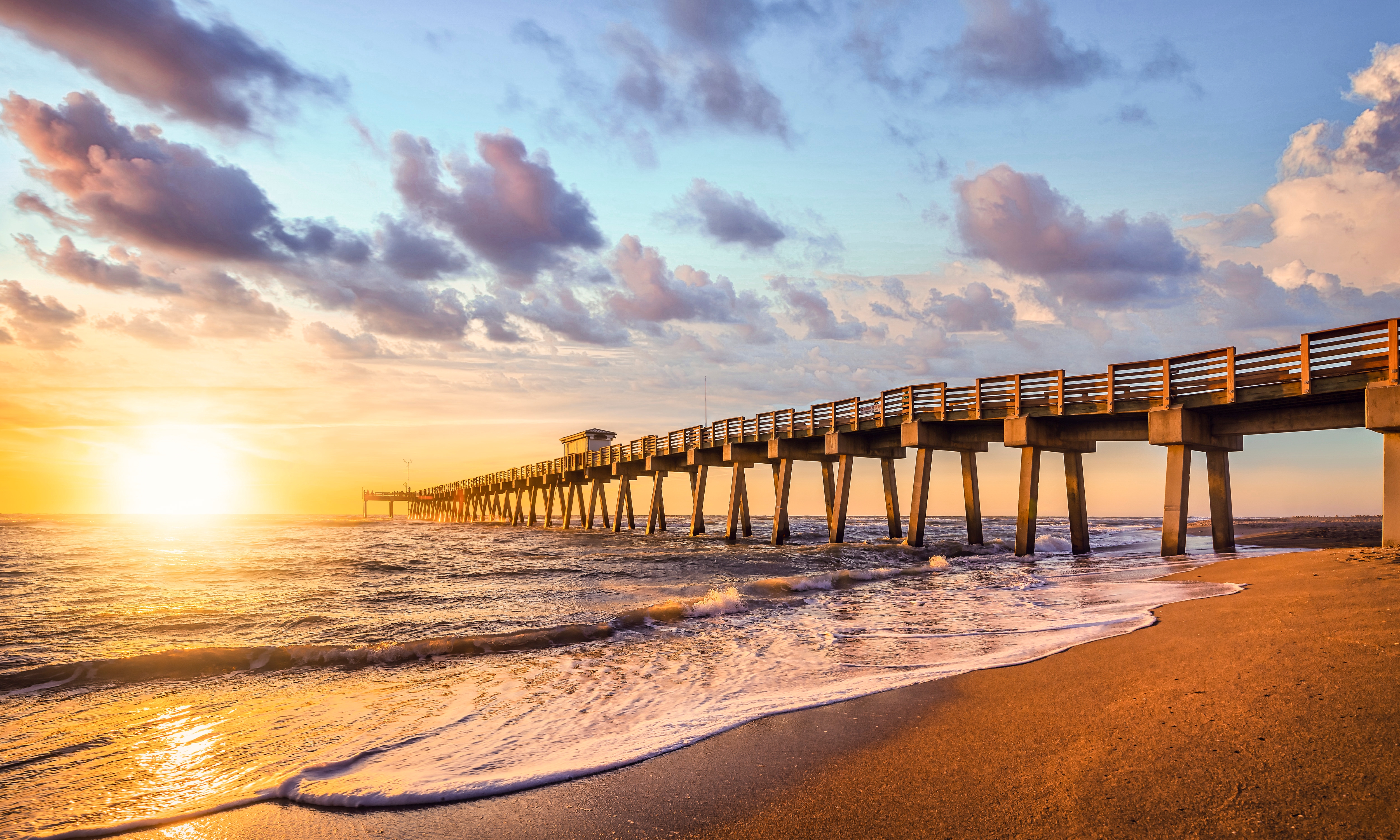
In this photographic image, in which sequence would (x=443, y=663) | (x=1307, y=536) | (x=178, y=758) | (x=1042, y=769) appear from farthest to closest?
(x=1307, y=536) < (x=443, y=663) < (x=178, y=758) < (x=1042, y=769)

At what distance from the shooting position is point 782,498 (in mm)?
30828

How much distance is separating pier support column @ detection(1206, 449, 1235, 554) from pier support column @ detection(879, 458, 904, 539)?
1126 centimetres

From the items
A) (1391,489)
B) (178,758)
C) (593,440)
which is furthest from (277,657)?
(593,440)

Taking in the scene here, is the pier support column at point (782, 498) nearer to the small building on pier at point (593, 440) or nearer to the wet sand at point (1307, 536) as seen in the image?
the wet sand at point (1307, 536)

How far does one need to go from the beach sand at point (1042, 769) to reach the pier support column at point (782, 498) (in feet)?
81.6

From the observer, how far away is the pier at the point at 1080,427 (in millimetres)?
13867

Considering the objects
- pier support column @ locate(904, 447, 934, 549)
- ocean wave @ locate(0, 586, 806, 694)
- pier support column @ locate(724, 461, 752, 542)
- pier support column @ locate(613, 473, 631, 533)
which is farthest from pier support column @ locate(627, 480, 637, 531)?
ocean wave @ locate(0, 586, 806, 694)

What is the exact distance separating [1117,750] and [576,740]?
3392 millimetres

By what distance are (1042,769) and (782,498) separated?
27.4 metres

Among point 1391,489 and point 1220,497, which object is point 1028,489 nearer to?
point 1220,497

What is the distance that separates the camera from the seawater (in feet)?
14.7

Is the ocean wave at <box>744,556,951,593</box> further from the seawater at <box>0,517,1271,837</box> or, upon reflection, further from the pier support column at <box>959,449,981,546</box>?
the pier support column at <box>959,449,981,546</box>

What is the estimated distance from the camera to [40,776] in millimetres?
4684

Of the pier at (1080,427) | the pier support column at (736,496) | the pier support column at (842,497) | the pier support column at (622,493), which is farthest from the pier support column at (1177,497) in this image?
the pier support column at (622,493)
